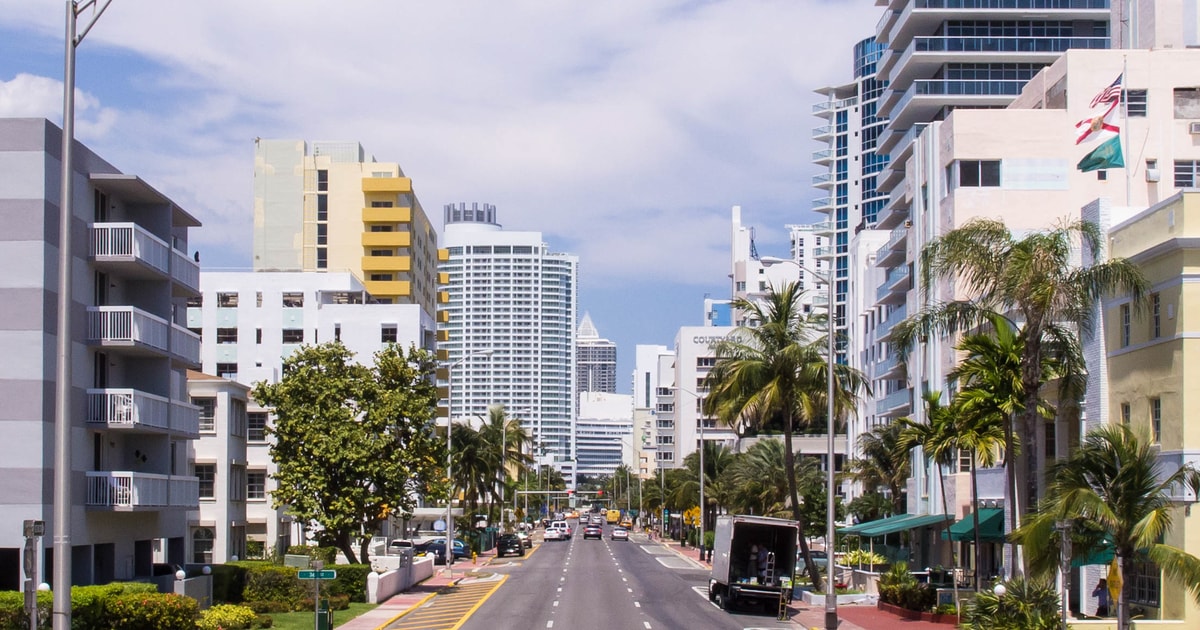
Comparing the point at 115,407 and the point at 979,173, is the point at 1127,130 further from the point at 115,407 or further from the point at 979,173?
the point at 115,407

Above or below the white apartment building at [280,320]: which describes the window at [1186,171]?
above

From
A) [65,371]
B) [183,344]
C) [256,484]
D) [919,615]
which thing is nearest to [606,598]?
[919,615]

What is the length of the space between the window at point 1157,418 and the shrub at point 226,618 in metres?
23.4

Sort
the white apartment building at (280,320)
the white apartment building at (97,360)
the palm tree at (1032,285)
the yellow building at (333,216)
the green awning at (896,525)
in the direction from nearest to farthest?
the palm tree at (1032,285) < the white apartment building at (97,360) < the green awning at (896,525) < the white apartment building at (280,320) < the yellow building at (333,216)

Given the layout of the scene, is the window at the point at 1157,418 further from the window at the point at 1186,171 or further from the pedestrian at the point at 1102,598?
the window at the point at 1186,171

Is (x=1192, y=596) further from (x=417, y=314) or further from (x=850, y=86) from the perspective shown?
(x=850, y=86)

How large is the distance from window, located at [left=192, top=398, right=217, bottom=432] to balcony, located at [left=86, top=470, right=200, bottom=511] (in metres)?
22.1

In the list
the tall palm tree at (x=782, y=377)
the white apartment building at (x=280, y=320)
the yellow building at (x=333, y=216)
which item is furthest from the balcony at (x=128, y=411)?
the yellow building at (x=333, y=216)

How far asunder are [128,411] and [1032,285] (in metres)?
24.7

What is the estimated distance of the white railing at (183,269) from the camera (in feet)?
137

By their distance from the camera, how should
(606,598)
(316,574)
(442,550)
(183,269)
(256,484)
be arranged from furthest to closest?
(442,550) < (256,484) < (606,598) < (183,269) < (316,574)

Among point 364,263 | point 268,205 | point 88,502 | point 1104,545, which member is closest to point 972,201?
point 1104,545

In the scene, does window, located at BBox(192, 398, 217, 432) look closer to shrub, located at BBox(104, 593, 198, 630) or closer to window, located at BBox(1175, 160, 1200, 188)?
shrub, located at BBox(104, 593, 198, 630)

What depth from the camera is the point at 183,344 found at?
1702 inches
